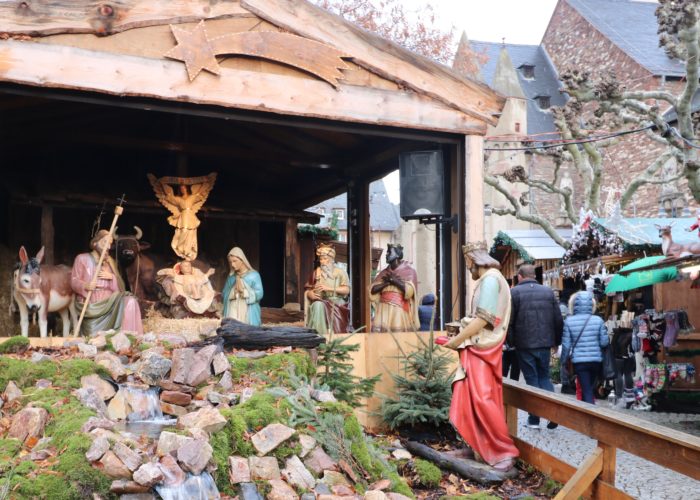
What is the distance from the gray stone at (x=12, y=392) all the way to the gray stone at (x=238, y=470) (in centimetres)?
217

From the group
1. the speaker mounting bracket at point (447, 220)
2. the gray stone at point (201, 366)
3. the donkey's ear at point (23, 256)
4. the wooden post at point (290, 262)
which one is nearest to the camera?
the gray stone at point (201, 366)

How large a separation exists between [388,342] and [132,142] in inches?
203

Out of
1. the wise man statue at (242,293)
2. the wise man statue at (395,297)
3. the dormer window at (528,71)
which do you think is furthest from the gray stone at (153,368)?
the dormer window at (528,71)

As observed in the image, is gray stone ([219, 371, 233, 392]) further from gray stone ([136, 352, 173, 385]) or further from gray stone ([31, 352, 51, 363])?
gray stone ([31, 352, 51, 363])

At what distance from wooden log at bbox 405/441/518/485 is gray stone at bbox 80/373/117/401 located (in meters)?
3.29

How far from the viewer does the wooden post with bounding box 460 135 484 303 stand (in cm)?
Result: 1044

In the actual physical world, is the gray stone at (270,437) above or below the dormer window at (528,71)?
below

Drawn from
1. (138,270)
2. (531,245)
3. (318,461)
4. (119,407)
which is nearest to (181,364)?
(119,407)

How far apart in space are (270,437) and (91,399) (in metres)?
1.73

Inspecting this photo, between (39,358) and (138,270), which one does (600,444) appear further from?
(138,270)

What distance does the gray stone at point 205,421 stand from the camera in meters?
6.06

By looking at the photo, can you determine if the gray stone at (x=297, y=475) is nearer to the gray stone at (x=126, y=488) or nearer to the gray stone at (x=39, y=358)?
the gray stone at (x=126, y=488)

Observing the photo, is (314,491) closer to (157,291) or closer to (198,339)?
(198,339)

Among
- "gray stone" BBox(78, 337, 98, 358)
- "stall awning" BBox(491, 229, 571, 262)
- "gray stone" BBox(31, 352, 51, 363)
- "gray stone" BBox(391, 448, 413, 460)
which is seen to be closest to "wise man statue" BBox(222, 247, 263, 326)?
"gray stone" BBox(78, 337, 98, 358)
